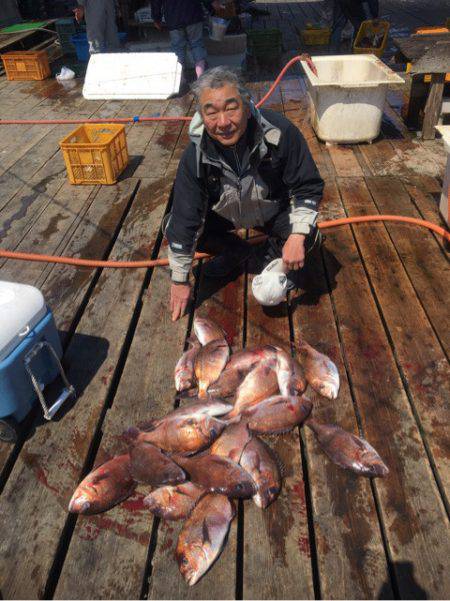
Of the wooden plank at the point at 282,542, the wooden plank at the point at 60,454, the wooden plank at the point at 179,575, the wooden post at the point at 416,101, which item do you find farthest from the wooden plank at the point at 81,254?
the wooden post at the point at 416,101

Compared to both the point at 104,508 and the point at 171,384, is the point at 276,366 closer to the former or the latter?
the point at 171,384

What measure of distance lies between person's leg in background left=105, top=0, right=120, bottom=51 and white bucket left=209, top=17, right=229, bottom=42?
182cm

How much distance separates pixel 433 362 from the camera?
2.77 metres

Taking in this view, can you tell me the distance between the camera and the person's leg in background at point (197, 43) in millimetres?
7547

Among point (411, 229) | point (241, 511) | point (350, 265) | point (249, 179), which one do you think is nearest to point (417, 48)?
point (411, 229)

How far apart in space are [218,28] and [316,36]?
2.91 m

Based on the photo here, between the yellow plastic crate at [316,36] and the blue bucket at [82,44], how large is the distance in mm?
4101

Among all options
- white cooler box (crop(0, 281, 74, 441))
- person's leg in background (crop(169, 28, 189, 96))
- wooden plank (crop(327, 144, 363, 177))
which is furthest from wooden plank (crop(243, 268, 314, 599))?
person's leg in background (crop(169, 28, 189, 96))

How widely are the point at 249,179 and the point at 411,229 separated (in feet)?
6.05

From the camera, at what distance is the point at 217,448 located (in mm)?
2234

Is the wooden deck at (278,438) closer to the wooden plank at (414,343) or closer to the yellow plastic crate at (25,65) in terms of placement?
the wooden plank at (414,343)

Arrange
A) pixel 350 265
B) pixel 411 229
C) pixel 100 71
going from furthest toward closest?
pixel 100 71 < pixel 411 229 < pixel 350 265

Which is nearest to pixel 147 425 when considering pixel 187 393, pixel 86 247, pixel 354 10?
pixel 187 393

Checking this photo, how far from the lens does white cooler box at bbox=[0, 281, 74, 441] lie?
7.05 feet
